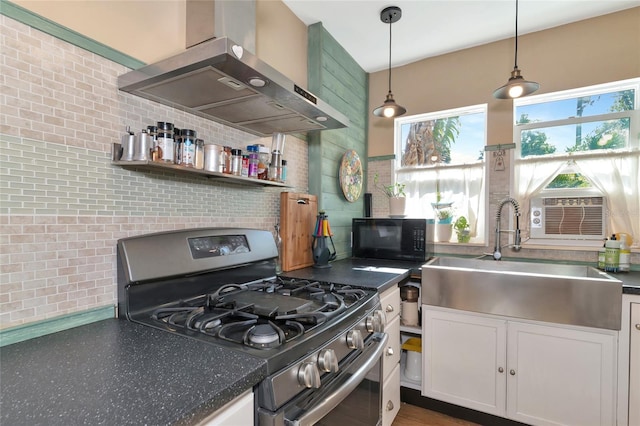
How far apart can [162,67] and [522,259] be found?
103 inches

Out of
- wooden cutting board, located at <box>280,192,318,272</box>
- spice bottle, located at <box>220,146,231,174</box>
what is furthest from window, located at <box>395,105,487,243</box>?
spice bottle, located at <box>220,146,231,174</box>

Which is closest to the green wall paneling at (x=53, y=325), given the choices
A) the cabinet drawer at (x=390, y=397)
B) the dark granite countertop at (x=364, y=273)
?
the dark granite countertop at (x=364, y=273)

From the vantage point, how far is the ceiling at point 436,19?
2.03 meters

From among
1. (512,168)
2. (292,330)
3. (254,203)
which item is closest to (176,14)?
(254,203)

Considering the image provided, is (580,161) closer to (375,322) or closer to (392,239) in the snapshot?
(392,239)

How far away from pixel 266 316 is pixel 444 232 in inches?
79.9

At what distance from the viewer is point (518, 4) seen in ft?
6.72

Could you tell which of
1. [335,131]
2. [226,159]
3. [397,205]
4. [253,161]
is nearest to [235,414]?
[226,159]

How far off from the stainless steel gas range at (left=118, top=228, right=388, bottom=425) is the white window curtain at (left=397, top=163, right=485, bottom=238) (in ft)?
5.15

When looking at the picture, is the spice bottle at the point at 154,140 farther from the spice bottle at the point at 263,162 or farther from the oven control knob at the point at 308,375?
the oven control knob at the point at 308,375

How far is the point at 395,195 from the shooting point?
9.30 feet

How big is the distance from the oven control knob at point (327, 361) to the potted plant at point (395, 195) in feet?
6.38

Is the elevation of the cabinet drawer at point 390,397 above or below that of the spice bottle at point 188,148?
below

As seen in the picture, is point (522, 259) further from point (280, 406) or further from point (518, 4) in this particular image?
point (280, 406)
